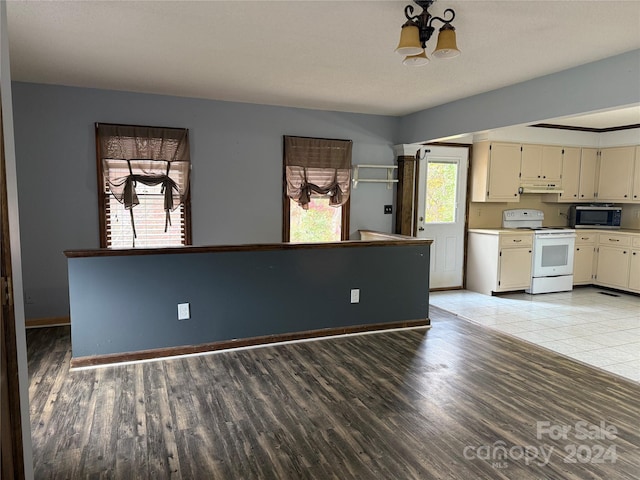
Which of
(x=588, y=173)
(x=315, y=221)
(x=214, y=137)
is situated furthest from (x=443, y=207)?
(x=214, y=137)

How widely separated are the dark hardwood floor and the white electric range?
2.64 meters

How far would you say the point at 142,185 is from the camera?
4.84 metres

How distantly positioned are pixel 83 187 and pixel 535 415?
4.54 meters

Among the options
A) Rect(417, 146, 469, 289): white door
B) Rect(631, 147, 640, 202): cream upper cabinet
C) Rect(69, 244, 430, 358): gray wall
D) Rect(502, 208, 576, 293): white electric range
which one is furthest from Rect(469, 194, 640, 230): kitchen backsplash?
Rect(69, 244, 430, 358): gray wall

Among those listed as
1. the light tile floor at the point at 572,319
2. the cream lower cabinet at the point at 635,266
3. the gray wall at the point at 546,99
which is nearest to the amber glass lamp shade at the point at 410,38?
the gray wall at the point at 546,99

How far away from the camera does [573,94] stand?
369 centimetres

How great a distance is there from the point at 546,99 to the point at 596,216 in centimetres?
383

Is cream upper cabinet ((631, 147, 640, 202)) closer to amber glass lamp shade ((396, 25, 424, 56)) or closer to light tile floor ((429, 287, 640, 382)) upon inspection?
light tile floor ((429, 287, 640, 382))

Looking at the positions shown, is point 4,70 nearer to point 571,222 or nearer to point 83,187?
point 83,187

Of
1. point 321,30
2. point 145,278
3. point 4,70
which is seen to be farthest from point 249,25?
point 145,278

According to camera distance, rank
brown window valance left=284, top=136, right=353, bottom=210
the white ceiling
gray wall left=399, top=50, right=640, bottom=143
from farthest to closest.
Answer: brown window valance left=284, top=136, right=353, bottom=210, gray wall left=399, top=50, right=640, bottom=143, the white ceiling

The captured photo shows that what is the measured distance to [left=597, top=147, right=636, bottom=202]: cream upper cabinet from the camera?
21.7ft

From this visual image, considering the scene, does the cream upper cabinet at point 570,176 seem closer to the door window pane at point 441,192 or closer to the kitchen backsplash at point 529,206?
the kitchen backsplash at point 529,206

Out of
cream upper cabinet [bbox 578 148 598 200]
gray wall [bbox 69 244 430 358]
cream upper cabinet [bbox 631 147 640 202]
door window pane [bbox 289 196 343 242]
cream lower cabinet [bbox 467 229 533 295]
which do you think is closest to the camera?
gray wall [bbox 69 244 430 358]
